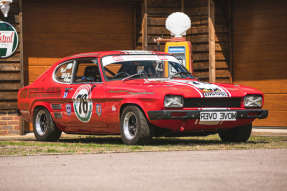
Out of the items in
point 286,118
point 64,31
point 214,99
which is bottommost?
point 286,118

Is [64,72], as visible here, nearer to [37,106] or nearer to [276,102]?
[37,106]

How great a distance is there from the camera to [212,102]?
31.3ft

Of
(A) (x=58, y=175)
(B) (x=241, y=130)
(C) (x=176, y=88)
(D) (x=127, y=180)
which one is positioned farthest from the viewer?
(B) (x=241, y=130)

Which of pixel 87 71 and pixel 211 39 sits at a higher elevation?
pixel 211 39

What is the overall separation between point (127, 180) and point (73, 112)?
5028 mm

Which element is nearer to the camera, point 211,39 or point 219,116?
point 219,116

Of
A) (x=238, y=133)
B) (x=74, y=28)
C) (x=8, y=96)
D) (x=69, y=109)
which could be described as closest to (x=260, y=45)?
(x=74, y=28)

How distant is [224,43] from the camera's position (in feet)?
55.2

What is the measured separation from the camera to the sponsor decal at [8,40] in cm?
1529

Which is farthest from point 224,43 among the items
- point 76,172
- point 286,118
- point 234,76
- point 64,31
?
point 76,172

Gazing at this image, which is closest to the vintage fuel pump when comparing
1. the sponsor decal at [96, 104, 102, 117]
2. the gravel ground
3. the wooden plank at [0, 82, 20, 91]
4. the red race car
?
the red race car

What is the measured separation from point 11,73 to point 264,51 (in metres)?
6.07

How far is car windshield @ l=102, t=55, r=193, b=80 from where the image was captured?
1030 cm

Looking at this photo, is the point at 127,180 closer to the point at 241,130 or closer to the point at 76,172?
the point at 76,172
